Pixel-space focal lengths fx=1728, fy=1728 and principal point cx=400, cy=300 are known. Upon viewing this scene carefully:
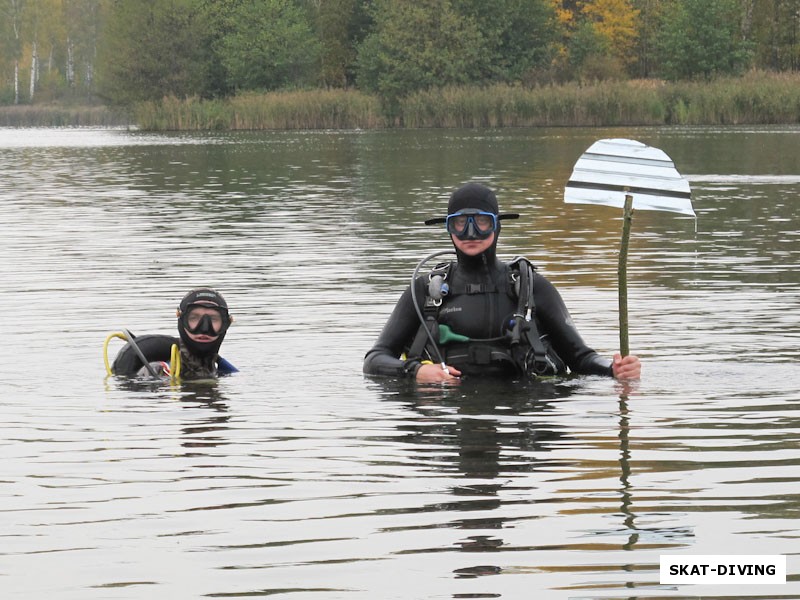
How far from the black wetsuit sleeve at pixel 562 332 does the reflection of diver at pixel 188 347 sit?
2048 mm

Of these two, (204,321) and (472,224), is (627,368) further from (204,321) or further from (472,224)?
(204,321)

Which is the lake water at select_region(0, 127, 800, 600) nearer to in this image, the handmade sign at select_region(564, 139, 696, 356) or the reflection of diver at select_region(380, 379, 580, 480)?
the reflection of diver at select_region(380, 379, 580, 480)

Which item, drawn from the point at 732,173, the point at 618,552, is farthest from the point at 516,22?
the point at 618,552

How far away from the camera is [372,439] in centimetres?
934

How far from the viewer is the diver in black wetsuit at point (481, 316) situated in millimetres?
10531

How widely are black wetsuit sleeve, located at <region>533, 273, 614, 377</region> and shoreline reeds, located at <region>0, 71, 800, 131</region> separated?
191 feet

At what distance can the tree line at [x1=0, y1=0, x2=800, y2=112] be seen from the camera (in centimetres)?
9225

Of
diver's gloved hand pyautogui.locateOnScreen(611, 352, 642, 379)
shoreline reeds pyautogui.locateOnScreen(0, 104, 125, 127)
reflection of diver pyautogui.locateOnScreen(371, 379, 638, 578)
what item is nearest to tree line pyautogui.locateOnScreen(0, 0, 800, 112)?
shoreline reeds pyautogui.locateOnScreen(0, 104, 125, 127)

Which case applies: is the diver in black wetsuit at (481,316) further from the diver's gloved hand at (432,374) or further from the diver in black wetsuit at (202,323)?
the diver in black wetsuit at (202,323)

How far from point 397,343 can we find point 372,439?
5.57 feet

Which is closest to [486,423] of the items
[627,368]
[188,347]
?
[627,368]

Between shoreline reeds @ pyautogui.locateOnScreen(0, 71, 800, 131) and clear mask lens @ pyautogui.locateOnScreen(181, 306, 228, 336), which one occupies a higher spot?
shoreline reeds @ pyautogui.locateOnScreen(0, 71, 800, 131)

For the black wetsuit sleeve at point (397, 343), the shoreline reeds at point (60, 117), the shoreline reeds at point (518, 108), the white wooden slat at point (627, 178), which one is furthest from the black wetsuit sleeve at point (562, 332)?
the shoreline reeds at point (60, 117)

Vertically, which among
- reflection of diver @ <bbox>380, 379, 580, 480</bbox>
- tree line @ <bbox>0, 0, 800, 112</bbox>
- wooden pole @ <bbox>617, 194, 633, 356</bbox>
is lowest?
reflection of diver @ <bbox>380, 379, 580, 480</bbox>
